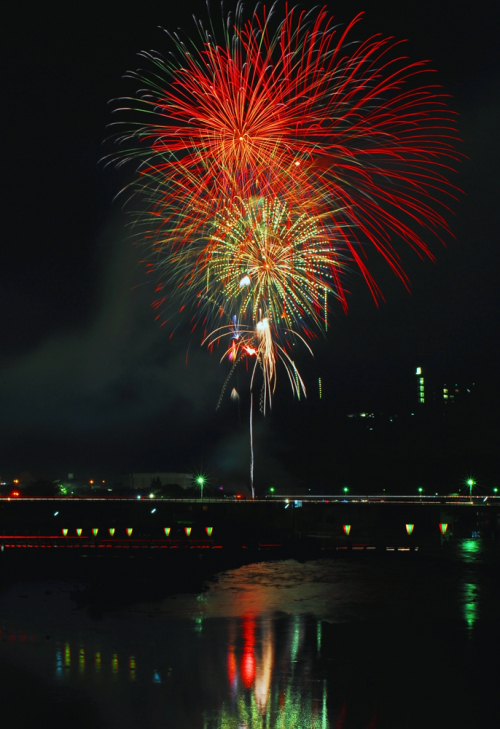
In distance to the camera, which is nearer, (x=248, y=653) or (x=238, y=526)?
(x=248, y=653)

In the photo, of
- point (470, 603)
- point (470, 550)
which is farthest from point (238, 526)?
point (470, 603)

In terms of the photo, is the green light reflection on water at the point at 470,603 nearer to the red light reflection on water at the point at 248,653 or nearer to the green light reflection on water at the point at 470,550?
the red light reflection on water at the point at 248,653

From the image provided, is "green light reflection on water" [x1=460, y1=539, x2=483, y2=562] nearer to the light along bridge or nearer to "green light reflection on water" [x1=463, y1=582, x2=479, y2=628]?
the light along bridge

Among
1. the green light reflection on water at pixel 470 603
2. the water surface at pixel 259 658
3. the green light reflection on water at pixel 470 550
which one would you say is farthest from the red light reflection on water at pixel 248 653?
the green light reflection on water at pixel 470 550

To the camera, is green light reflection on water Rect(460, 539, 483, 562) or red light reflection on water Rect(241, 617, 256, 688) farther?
green light reflection on water Rect(460, 539, 483, 562)

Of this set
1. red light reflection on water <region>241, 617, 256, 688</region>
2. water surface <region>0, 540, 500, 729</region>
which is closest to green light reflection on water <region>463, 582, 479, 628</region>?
water surface <region>0, 540, 500, 729</region>

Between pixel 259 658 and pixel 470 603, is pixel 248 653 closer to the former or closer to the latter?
pixel 259 658

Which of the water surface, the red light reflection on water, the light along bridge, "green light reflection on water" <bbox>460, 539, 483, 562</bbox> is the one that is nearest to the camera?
the water surface

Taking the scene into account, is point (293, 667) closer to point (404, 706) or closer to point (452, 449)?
point (404, 706)

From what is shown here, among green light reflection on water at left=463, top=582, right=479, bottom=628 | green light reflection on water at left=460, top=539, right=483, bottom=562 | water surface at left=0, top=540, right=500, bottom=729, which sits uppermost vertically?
water surface at left=0, top=540, right=500, bottom=729

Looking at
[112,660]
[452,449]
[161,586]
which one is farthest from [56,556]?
[452,449]

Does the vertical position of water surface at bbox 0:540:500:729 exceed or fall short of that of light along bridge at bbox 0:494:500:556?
it exceeds it
